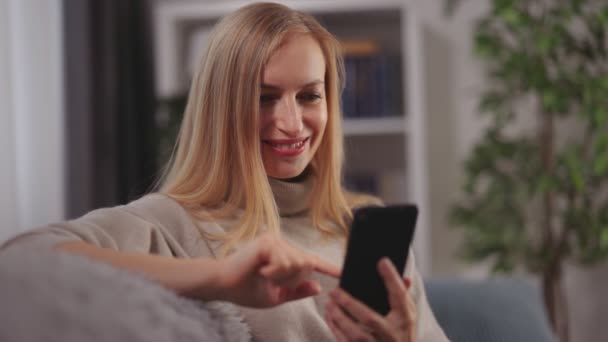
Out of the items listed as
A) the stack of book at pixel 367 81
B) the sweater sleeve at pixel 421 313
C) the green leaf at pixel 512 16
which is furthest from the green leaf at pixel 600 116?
the sweater sleeve at pixel 421 313

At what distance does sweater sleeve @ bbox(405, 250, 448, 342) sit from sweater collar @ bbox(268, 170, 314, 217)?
19 centimetres

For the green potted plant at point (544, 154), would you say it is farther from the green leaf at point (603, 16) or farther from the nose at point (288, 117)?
the nose at point (288, 117)

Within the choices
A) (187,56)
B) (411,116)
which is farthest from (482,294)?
(187,56)

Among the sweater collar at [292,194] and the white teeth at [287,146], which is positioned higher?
the white teeth at [287,146]

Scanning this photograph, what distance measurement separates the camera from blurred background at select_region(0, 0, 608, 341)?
78.1 inches

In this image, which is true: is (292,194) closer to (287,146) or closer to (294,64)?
(287,146)

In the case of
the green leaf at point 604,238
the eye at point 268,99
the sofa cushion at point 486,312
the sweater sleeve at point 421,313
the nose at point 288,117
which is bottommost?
the green leaf at point 604,238

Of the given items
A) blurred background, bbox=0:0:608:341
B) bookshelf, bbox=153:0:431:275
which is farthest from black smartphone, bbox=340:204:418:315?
bookshelf, bbox=153:0:431:275

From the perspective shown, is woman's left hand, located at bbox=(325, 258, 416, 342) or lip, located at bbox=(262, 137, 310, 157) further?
lip, located at bbox=(262, 137, 310, 157)

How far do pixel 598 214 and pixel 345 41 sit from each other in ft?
3.69

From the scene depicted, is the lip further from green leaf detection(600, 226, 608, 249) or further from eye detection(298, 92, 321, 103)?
green leaf detection(600, 226, 608, 249)

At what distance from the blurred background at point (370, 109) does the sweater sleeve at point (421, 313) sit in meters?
0.98

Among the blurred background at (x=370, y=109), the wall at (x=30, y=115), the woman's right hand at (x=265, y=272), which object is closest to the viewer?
the woman's right hand at (x=265, y=272)

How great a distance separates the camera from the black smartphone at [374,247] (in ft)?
2.31
